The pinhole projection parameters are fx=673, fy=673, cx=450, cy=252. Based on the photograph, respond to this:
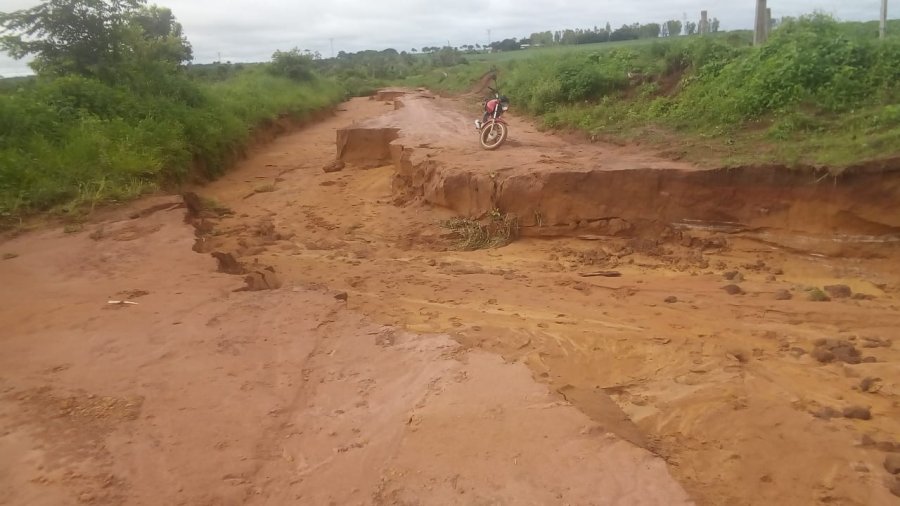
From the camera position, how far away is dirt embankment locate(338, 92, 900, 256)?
6.86 meters

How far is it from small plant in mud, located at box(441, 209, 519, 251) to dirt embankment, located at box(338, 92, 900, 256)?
0.45ft

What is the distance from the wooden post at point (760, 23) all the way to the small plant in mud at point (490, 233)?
7173 millimetres

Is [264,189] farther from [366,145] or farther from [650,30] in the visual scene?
[650,30]

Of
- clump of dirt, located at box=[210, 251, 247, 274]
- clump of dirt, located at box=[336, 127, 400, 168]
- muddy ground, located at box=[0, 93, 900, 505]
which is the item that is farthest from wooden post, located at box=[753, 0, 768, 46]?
clump of dirt, located at box=[210, 251, 247, 274]

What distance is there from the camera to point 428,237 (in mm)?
8945

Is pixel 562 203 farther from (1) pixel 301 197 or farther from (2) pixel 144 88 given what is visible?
(2) pixel 144 88

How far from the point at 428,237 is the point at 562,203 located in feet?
5.99

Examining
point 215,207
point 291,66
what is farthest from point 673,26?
point 215,207

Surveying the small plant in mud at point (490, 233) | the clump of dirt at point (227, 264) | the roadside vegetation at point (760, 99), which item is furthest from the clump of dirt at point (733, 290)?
the clump of dirt at point (227, 264)

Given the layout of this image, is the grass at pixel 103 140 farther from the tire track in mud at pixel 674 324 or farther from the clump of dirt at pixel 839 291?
the clump of dirt at pixel 839 291

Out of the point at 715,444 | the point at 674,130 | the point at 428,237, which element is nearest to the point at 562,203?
the point at 428,237

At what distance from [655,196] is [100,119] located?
8.93m

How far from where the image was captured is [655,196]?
789 centimetres

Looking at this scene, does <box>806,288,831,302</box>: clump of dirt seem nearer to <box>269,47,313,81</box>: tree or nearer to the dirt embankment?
the dirt embankment
